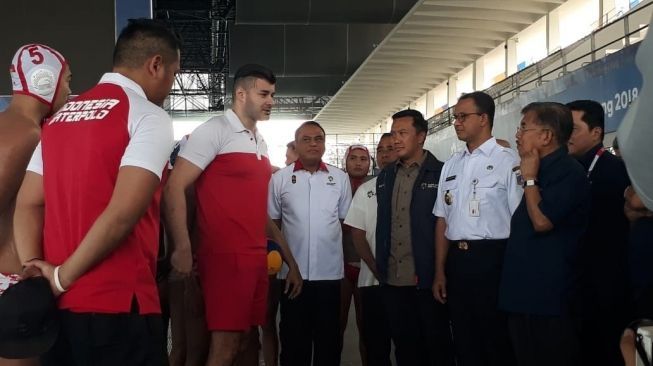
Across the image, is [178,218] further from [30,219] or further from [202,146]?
[30,219]

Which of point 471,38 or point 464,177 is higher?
point 471,38

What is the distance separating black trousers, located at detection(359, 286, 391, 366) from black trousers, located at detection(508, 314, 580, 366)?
145cm

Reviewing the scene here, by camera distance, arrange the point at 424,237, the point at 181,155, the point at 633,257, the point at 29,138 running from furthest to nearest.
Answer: the point at 424,237 < the point at 633,257 < the point at 181,155 < the point at 29,138

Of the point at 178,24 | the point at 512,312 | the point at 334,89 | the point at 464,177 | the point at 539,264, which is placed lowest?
the point at 512,312

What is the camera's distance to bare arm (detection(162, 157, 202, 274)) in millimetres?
2508

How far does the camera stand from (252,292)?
2959 millimetres

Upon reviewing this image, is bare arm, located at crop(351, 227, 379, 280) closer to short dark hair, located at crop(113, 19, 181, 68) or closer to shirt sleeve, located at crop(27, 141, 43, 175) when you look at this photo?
short dark hair, located at crop(113, 19, 181, 68)

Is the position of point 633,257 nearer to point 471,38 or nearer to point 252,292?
point 252,292

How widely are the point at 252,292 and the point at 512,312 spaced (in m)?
1.20

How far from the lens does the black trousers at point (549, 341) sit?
2861 millimetres

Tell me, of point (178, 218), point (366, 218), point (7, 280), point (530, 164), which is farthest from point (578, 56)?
point (7, 280)

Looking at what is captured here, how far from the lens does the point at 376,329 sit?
4.40 m

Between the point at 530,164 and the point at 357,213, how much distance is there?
1.60 m

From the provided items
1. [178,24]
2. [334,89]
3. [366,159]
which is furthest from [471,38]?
[366,159]
